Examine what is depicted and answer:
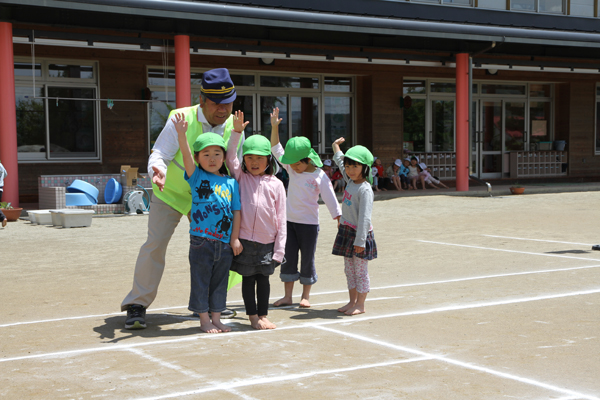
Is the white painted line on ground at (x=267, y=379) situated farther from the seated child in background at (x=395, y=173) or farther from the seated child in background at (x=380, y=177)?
the seated child in background at (x=395, y=173)

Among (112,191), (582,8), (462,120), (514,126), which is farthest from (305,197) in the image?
(582,8)

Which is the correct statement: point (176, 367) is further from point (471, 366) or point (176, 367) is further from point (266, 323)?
point (471, 366)

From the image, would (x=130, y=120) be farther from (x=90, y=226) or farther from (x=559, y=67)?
(x=559, y=67)

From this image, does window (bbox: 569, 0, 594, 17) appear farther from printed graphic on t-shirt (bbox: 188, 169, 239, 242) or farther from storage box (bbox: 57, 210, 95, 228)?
printed graphic on t-shirt (bbox: 188, 169, 239, 242)

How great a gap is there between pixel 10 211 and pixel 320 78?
1110 centimetres

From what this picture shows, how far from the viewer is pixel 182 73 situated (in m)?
16.0

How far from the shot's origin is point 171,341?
506cm

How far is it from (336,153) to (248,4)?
12.7 metres

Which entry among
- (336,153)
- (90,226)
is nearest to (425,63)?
(90,226)

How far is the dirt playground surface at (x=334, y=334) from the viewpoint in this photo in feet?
12.9

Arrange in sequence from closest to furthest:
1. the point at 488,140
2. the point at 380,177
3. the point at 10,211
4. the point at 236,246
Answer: the point at 236,246
the point at 10,211
the point at 380,177
the point at 488,140

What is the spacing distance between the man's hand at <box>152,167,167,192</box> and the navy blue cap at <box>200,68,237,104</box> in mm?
741

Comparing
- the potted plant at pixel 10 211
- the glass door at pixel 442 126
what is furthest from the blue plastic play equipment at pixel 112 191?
the glass door at pixel 442 126

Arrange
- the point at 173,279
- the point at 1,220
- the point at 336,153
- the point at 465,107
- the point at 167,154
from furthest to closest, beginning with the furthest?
1. the point at 465,107
2. the point at 1,220
3. the point at 173,279
4. the point at 336,153
5. the point at 167,154
